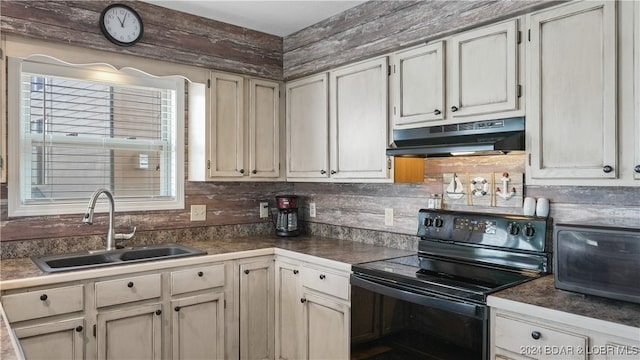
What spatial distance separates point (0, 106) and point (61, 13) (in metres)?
0.60

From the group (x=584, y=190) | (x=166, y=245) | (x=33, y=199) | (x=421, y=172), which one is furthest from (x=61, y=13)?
(x=584, y=190)

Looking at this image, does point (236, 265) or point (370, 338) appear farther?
point (236, 265)

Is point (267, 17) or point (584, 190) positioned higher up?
point (267, 17)

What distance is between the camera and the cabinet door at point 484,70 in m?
2.02

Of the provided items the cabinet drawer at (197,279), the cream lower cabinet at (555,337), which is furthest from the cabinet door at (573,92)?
the cabinet drawer at (197,279)

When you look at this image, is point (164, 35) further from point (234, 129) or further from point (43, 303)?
point (43, 303)

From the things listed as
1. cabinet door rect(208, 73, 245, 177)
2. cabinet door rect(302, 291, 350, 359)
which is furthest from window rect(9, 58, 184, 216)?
cabinet door rect(302, 291, 350, 359)

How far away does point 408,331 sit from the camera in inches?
78.3

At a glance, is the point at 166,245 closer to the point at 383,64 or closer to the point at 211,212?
the point at 211,212

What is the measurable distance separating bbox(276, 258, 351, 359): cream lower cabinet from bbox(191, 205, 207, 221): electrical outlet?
0.71m

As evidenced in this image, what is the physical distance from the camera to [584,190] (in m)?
2.03

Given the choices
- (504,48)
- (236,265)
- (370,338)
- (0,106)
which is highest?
(504,48)

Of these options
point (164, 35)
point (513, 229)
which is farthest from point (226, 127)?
point (513, 229)

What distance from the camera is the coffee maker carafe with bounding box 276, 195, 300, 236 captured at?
Result: 10.8 ft
